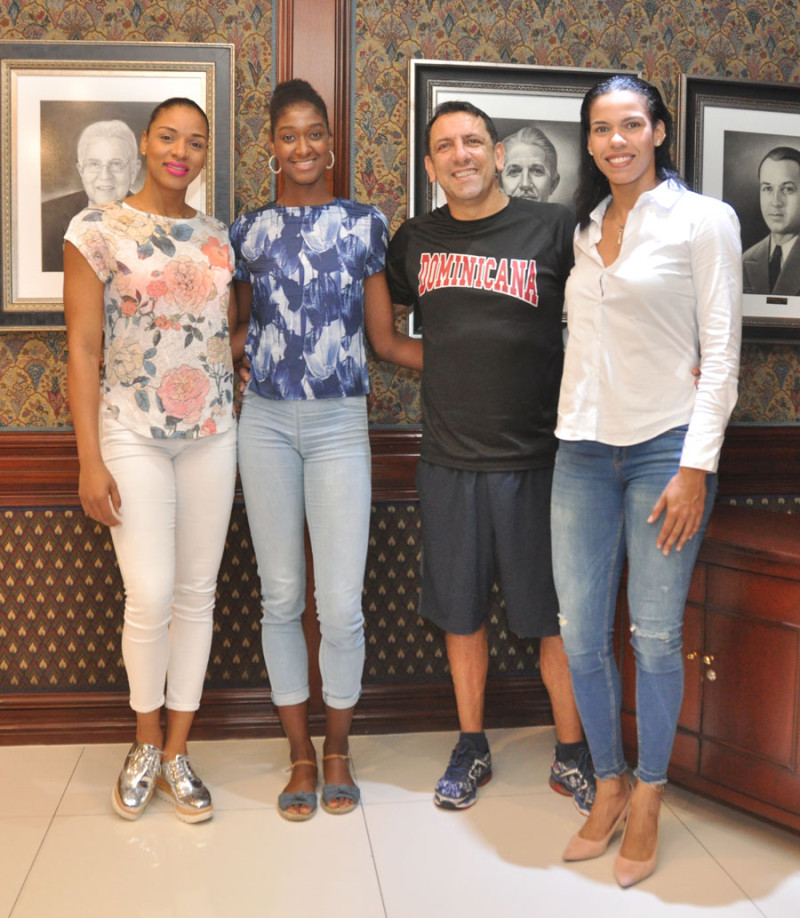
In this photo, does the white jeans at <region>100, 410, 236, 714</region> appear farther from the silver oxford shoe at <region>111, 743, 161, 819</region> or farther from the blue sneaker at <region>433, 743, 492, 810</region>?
the blue sneaker at <region>433, 743, 492, 810</region>

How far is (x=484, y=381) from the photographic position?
2221 mm

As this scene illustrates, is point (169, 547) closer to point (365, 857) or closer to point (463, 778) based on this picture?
point (365, 857)

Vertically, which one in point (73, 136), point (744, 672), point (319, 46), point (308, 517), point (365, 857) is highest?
point (319, 46)

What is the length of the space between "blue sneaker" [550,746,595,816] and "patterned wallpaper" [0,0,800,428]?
1.12 metres

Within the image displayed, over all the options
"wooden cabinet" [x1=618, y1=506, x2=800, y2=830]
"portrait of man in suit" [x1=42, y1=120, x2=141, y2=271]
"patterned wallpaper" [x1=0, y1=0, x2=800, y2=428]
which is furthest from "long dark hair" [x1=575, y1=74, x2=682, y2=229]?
"portrait of man in suit" [x1=42, y1=120, x2=141, y2=271]

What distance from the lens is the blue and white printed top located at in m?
2.23

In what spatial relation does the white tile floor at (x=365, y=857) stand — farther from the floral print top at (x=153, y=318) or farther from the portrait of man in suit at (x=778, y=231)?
the portrait of man in suit at (x=778, y=231)

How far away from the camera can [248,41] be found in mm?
2658

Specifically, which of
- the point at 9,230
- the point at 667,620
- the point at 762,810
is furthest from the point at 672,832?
the point at 9,230

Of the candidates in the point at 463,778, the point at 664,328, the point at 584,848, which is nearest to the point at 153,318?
the point at 664,328

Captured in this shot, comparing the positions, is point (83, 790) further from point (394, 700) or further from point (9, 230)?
point (9, 230)

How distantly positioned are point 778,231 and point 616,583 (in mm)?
1497

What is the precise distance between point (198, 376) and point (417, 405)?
844 mm

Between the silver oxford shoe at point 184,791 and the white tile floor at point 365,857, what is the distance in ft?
0.11
